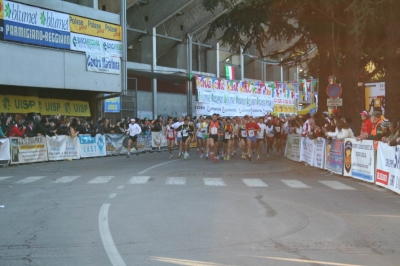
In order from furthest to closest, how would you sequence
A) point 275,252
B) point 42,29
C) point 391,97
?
1. point 42,29
2. point 391,97
3. point 275,252

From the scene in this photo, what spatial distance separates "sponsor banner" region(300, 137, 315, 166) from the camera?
72.5 ft

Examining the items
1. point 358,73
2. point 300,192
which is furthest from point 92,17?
point 300,192

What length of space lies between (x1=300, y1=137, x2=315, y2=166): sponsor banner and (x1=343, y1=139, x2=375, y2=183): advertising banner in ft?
13.2

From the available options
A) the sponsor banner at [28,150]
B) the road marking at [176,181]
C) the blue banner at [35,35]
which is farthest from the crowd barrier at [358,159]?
the blue banner at [35,35]

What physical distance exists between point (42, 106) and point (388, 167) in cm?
2217

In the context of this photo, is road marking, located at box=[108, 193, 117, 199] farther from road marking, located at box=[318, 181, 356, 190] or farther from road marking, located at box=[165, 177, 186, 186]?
road marking, located at box=[318, 181, 356, 190]

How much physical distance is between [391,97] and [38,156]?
44.6ft

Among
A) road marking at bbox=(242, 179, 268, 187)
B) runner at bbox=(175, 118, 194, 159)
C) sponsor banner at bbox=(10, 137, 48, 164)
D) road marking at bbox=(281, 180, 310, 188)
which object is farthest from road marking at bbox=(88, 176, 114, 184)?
runner at bbox=(175, 118, 194, 159)

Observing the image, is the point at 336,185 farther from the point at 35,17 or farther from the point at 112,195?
the point at 35,17

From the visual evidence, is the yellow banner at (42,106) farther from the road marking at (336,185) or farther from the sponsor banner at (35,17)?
the road marking at (336,185)

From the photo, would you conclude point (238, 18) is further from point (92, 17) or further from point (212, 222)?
point (212, 222)

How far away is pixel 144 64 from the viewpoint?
42500mm

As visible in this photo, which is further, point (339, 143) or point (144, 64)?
point (144, 64)

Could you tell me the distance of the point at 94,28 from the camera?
33781 mm
